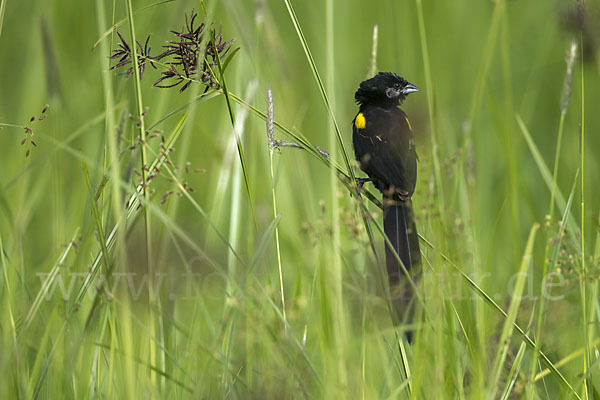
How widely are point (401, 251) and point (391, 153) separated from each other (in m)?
0.69

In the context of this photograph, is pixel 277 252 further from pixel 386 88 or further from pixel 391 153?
pixel 386 88

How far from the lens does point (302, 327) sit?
1.93 meters

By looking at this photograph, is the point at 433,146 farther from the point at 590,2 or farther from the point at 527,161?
the point at 527,161

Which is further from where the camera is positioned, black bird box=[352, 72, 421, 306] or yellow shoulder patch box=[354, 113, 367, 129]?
yellow shoulder patch box=[354, 113, 367, 129]

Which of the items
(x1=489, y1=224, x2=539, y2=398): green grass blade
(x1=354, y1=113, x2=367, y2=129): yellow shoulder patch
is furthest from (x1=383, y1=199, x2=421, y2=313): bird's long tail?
(x1=354, y1=113, x2=367, y2=129): yellow shoulder patch

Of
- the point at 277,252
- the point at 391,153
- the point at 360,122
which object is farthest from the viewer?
the point at 360,122

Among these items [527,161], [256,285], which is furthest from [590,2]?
[527,161]

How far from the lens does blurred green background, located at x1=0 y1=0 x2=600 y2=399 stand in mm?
1540

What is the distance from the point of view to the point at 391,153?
8.45 feet

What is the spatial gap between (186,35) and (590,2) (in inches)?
65.0

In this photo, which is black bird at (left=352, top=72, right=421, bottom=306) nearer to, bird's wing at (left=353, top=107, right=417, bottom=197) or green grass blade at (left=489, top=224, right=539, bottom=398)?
bird's wing at (left=353, top=107, right=417, bottom=197)

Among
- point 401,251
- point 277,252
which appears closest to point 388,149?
point 401,251

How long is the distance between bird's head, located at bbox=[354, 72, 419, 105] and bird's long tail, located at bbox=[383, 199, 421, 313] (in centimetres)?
77

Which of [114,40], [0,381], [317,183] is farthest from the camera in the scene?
[317,183]
